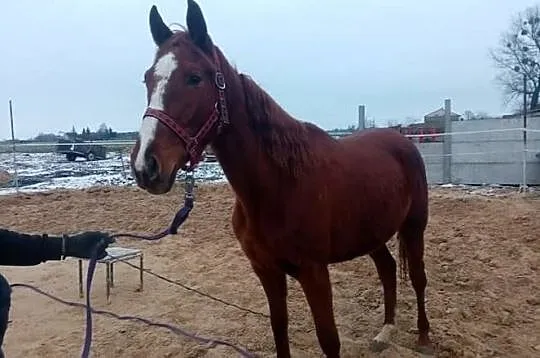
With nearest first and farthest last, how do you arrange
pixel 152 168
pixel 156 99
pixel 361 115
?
pixel 152 168
pixel 156 99
pixel 361 115

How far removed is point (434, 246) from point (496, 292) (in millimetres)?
1133

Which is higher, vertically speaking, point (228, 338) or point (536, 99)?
point (536, 99)

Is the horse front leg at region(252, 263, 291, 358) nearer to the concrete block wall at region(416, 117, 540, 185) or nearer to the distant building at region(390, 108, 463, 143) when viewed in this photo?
the distant building at region(390, 108, 463, 143)

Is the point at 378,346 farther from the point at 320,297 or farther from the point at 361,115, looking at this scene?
the point at 361,115

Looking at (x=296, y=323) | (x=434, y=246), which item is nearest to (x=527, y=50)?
(x=434, y=246)

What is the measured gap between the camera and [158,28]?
212 cm

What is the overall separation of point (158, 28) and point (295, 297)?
2478 mm

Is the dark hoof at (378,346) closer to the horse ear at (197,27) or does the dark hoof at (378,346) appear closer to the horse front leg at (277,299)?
the horse front leg at (277,299)

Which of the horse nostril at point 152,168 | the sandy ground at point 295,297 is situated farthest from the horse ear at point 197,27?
the sandy ground at point 295,297

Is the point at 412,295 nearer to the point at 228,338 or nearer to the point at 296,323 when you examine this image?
the point at 296,323

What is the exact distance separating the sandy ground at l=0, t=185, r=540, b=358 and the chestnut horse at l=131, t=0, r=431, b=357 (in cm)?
80

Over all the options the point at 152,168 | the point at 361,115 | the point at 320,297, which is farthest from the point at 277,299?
the point at 361,115

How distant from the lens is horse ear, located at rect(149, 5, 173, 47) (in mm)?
2117

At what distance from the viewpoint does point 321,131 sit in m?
2.74
